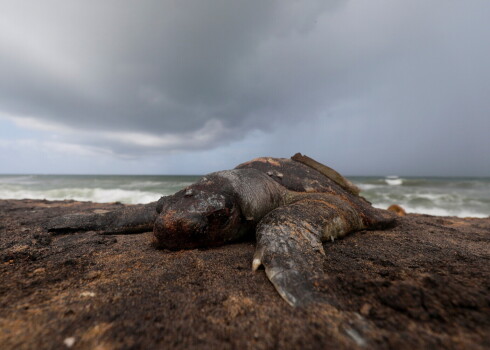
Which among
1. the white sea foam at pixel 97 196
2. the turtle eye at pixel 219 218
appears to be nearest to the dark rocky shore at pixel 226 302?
the turtle eye at pixel 219 218

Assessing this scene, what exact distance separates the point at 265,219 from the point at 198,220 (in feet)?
2.35

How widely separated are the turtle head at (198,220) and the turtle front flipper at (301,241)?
374mm

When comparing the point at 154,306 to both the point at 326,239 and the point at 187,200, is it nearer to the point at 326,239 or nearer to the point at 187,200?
the point at 187,200

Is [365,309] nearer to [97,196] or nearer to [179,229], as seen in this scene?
[179,229]

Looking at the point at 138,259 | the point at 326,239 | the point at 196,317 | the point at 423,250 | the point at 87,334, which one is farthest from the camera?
the point at 326,239

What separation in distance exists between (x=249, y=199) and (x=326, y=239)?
3.23 feet

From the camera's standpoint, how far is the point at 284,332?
98cm

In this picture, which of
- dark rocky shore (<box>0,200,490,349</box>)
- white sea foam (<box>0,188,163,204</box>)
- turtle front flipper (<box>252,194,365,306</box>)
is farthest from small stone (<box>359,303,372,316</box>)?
white sea foam (<box>0,188,163,204</box>)

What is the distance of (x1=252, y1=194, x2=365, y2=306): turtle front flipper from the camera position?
4.46 feet

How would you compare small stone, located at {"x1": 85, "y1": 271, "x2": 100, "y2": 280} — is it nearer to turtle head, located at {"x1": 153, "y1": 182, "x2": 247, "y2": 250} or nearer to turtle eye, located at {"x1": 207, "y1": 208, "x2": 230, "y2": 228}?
turtle head, located at {"x1": 153, "y1": 182, "x2": 247, "y2": 250}

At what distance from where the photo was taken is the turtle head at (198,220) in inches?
81.0

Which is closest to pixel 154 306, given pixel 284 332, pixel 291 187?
pixel 284 332

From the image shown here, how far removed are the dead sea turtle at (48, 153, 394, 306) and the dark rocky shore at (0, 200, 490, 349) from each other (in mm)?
139

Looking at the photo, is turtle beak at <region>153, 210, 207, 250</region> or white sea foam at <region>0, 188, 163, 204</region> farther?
white sea foam at <region>0, 188, 163, 204</region>
